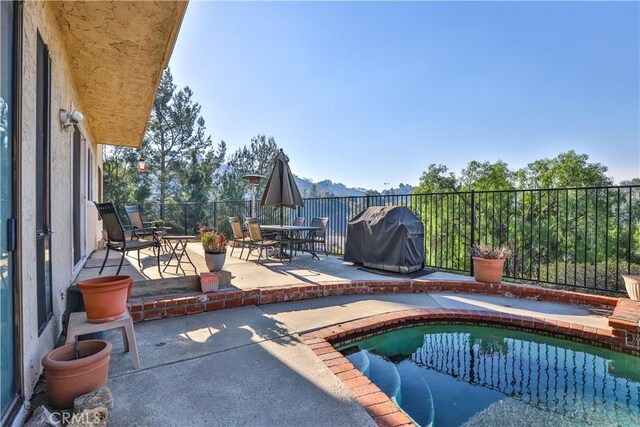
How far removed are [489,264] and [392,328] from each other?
204 centimetres

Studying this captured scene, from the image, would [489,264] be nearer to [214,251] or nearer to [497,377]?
[497,377]

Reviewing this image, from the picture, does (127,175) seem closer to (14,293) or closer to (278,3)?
(278,3)

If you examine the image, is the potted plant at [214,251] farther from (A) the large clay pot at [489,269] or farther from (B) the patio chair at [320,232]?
(A) the large clay pot at [489,269]

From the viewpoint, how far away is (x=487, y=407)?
6.36 feet

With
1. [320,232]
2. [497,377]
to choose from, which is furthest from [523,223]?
[320,232]

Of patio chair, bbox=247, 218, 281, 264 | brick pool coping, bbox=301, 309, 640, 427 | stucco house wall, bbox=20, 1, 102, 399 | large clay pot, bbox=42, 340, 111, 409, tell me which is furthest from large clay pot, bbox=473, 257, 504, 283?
stucco house wall, bbox=20, 1, 102, 399

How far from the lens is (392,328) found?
10.0ft

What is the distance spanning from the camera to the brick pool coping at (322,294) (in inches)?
120

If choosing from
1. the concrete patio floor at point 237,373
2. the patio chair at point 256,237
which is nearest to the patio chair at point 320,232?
the patio chair at point 256,237

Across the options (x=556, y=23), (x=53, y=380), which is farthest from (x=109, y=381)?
(x=556, y=23)

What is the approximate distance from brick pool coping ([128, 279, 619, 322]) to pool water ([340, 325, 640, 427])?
107cm

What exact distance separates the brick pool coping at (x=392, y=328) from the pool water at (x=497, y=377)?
0.09m

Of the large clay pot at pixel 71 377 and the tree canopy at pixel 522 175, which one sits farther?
the tree canopy at pixel 522 175

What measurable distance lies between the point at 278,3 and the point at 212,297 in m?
5.16
